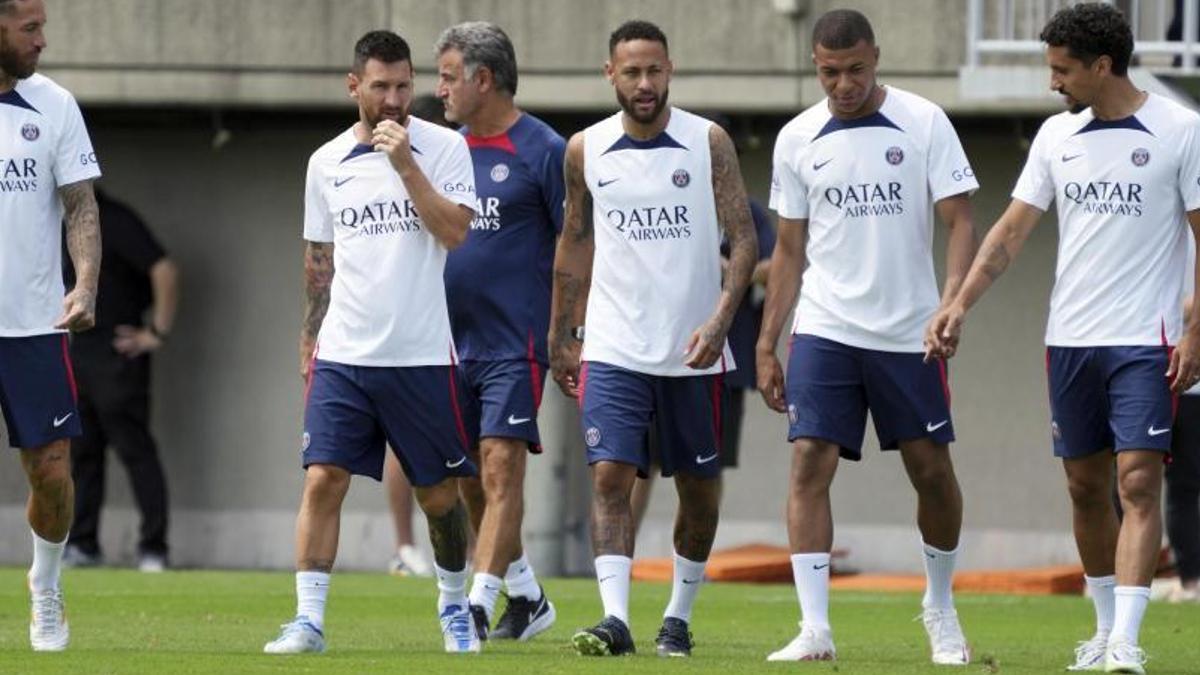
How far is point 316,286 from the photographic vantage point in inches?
454

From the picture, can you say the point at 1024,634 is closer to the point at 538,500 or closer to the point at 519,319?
the point at 519,319

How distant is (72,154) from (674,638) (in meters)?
2.96

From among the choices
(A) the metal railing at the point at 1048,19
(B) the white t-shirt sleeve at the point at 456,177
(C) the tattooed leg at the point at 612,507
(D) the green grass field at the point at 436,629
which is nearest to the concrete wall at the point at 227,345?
(D) the green grass field at the point at 436,629

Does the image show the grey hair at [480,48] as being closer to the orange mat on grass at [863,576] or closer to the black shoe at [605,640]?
the black shoe at [605,640]

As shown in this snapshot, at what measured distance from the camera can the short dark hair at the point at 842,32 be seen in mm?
11211

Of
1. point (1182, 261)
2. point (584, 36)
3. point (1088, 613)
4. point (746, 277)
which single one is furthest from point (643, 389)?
point (584, 36)

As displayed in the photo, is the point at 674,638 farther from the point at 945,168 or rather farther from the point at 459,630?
the point at 945,168

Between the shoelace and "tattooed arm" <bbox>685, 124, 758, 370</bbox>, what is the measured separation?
2.57m

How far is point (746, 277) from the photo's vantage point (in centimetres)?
1159

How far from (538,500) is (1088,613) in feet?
18.7

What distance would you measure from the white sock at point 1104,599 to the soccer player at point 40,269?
388cm

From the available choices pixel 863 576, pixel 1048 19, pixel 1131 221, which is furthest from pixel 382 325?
pixel 863 576

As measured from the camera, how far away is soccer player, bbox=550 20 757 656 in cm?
1157

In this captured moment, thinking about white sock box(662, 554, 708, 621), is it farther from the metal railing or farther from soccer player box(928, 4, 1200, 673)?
the metal railing
